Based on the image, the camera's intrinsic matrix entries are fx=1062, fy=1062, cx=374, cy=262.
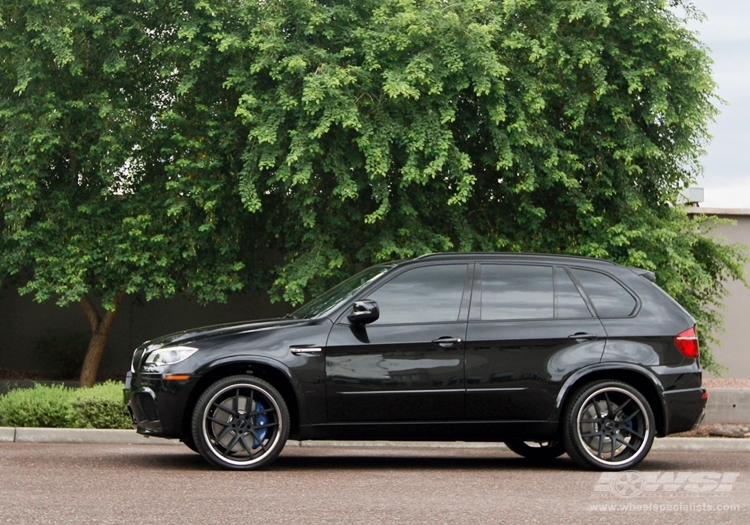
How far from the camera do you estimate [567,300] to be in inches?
359

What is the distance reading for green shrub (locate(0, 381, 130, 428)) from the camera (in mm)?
12070

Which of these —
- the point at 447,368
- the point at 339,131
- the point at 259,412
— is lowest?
the point at 259,412

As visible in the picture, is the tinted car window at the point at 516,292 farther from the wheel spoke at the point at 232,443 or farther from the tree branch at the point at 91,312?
the tree branch at the point at 91,312

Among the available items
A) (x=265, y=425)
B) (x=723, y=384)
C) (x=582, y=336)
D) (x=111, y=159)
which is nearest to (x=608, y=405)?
(x=582, y=336)

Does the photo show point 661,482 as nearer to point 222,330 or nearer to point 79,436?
point 222,330

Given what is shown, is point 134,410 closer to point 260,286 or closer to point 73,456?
point 73,456

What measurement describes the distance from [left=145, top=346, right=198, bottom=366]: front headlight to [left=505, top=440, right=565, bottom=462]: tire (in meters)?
3.11

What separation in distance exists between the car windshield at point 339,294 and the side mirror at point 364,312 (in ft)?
0.99

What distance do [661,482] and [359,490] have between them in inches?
97.2

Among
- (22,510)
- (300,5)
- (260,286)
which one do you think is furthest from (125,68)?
(22,510)

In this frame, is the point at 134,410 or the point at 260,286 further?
the point at 260,286

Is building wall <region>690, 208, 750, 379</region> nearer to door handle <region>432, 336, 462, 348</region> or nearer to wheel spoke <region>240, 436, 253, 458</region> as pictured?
door handle <region>432, 336, 462, 348</region>

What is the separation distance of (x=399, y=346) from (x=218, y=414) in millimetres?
1564

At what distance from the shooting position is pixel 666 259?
17984 millimetres
